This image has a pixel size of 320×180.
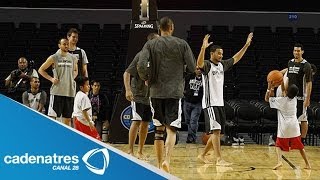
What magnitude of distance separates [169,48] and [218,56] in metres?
1.89

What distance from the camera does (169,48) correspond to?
7.30m

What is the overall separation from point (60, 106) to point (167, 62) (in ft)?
8.45

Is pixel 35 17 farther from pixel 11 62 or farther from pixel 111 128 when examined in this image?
pixel 111 128

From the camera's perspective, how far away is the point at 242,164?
9.39 meters

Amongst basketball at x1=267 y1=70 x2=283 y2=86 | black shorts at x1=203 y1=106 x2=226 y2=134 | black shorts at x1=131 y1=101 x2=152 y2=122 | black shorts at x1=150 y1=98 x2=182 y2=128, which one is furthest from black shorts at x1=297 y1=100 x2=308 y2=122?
black shorts at x1=150 y1=98 x2=182 y2=128

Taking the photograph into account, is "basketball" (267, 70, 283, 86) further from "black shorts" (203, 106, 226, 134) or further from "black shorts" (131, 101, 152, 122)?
"black shorts" (131, 101, 152, 122)

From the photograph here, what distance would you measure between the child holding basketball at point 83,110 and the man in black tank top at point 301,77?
328cm

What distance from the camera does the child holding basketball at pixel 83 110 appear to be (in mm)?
8953

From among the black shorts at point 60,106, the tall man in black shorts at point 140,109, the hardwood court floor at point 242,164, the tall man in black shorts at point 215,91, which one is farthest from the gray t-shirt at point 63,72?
the tall man in black shorts at point 215,91

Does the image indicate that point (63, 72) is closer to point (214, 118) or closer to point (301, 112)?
point (214, 118)

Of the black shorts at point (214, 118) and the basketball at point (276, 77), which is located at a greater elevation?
the basketball at point (276, 77)

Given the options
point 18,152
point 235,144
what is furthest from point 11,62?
point 18,152

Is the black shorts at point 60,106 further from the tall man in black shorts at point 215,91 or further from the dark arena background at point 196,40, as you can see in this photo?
the tall man in black shorts at point 215,91

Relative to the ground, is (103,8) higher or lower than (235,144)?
higher
